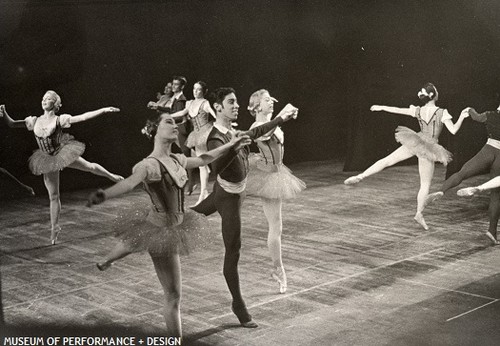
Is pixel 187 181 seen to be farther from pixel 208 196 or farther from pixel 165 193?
pixel 208 196

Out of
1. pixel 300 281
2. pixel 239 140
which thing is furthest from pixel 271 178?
pixel 239 140

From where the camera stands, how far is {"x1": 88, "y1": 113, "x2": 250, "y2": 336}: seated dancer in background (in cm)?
385

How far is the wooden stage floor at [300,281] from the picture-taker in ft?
15.1

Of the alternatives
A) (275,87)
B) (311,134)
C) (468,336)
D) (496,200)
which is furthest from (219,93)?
(311,134)

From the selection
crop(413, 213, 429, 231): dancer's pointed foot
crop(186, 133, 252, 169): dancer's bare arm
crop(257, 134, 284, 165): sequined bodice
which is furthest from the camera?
crop(413, 213, 429, 231): dancer's pointed foot

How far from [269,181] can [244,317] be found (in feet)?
3.31

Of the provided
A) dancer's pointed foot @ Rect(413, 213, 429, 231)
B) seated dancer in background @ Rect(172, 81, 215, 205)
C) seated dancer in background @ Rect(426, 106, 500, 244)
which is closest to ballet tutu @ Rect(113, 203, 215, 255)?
seated dancer in background @ Rect(426, 106, 500, 244)

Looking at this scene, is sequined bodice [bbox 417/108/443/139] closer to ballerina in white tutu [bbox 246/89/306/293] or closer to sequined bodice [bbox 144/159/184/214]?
ballerina in white tutu [bbox 246/89/306/293]

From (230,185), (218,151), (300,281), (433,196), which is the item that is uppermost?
(218,151)

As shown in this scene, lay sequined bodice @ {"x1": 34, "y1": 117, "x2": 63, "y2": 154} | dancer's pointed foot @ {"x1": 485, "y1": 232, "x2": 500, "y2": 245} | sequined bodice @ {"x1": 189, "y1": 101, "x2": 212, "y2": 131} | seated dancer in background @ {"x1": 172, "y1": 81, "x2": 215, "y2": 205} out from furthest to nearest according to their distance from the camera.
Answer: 1. sequined bodice @ {"x1": 189, "y1": 101, "x2": 212, "y2": 131}
2. seated dancer in background @ {"x1": 172, "y1": 81, "x2": 215, "y2": 205}
3. dancer's pointed foot @ {"x1": 485, "y1": 232, "x2": 500, "y2": 245}
4. sequined bodice @ {"x1": 34, "y1": 117, "x2": 63, "y2": 154}

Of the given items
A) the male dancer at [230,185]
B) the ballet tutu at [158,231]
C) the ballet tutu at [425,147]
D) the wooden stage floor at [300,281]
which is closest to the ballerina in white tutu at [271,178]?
the wooden stage floor at [300,281]

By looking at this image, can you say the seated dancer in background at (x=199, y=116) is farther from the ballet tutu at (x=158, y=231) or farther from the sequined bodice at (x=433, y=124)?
the ballet tutu at (x=158, y=231)

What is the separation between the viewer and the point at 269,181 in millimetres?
5176

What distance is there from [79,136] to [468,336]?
6284mm
